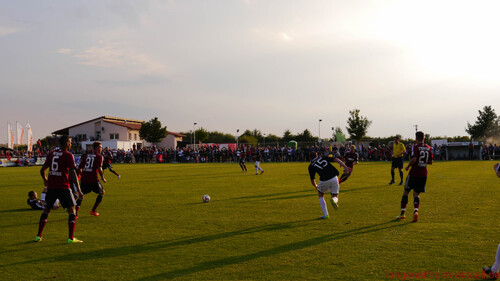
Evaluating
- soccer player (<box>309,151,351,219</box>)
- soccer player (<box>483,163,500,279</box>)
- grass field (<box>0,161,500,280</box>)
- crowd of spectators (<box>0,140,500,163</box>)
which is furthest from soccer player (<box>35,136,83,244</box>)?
crowd of spectators (<box>0,140,500,163</box>)

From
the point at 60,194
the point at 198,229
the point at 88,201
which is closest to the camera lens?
the point at 60,194

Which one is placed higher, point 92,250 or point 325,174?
point 325,174

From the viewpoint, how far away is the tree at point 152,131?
72.7 meters

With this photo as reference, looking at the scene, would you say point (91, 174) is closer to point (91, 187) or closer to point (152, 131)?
point (91, 187)

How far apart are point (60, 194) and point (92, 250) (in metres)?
1.42

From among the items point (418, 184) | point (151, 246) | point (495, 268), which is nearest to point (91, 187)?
point (151, 246)

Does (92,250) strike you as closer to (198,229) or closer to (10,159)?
(198,229)

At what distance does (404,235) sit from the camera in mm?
7676

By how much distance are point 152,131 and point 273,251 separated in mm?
68515

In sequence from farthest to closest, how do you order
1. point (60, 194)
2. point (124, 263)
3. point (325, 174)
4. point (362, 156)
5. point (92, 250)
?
1. point (362, 156)
2. point (325, 174)
3. point (60, 194)
4. point (92, 250)
5. point (124, 263)

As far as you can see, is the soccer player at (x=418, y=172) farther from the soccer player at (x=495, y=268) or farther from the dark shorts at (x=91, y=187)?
the dark shorts at (x=91, y=187)

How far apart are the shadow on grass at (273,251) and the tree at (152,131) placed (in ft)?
221

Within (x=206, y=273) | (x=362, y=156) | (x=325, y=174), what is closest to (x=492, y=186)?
(x=325, y=174)

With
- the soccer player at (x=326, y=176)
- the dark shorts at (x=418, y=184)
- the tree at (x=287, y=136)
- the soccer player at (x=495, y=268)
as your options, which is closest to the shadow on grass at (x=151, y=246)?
the soccer player at (x=326, y=176)
